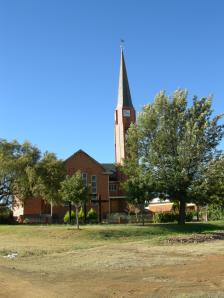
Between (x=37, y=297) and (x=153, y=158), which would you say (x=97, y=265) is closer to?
(x=37, y=297)

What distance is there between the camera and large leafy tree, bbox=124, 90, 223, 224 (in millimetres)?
46531

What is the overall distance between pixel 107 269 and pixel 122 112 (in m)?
68.4

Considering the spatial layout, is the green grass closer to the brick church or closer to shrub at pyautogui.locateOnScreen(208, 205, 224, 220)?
shrub at pyautogui.locateOnScreen(208, 205, 224, 220)

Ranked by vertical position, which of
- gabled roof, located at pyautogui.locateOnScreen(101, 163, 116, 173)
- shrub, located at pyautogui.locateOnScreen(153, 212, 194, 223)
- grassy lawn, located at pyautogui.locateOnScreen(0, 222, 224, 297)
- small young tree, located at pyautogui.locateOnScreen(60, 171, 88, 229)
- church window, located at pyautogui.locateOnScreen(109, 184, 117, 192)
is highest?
gabled roof, located at pyautogui.locateOnScreen(101, 163, 116, 173)

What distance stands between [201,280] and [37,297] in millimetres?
5175

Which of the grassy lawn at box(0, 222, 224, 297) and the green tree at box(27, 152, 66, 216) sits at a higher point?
the green tree at box(27, 152, 66, 216)

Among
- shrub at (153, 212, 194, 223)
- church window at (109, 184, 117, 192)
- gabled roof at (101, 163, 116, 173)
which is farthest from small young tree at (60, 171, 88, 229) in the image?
church window at (109, 184, 117, 192)

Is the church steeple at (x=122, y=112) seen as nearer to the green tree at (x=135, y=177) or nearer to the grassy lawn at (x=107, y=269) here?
the green tree at (x=135, y=177)

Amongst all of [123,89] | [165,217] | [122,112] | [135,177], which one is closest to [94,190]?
[122,112]

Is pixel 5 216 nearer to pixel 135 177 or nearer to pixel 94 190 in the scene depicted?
pixel 135 177

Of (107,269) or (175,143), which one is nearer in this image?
(107,269)

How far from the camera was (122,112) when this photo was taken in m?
86.7

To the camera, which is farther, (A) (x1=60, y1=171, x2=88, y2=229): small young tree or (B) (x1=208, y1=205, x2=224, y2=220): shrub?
(B) (x1=208, y1=205, x2=224, y2=220): shrub

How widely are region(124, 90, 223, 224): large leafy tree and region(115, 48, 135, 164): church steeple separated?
118 ft
